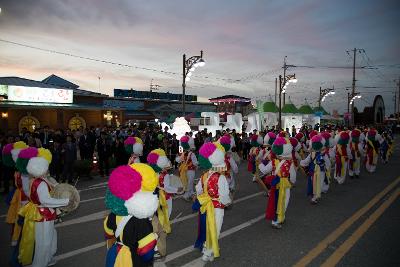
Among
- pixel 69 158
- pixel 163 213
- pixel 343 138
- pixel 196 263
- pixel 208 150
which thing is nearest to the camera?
pixel 196 263

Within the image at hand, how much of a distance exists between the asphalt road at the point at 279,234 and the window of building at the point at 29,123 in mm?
17498

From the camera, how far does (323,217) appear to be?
761cm

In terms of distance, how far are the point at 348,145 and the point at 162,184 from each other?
29.2 feet

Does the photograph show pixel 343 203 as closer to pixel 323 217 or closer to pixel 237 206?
pixel 323 217

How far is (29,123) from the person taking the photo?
24.8 m

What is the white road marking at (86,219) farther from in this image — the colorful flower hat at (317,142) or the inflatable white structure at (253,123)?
the inflatable white structure at (253,123)

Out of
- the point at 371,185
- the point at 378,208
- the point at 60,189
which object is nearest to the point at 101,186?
the point at 60,189

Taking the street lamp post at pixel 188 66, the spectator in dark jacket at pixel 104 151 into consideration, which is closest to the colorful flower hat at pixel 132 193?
the spectator in dark jacket at pixel 104 151

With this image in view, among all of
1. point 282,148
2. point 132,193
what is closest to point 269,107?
point 282,148

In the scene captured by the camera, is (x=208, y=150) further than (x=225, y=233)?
No

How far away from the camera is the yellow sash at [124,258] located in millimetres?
2941

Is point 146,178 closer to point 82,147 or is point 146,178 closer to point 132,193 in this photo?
point 132,193

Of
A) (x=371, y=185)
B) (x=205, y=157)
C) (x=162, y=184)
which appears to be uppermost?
(x=205, y=157)

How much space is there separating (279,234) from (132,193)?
4.33m
